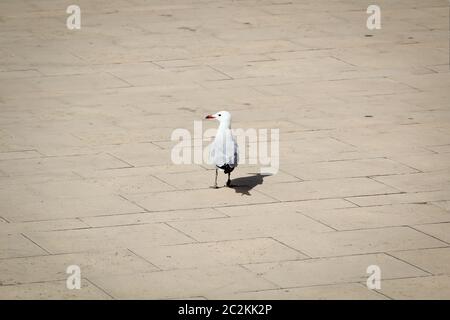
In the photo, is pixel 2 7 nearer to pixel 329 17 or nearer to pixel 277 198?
pixel 329 17

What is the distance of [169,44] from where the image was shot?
18.2m

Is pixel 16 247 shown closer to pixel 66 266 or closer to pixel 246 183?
pixel 66 266

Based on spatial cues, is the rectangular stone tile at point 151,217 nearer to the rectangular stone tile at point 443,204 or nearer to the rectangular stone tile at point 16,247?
the rectangular stone tile at point 16,247

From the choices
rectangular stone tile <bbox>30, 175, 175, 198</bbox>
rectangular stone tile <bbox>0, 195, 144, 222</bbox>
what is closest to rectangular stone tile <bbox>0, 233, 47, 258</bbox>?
rectangular stone tile <bbox>0, 195, 144, 222</bbox>

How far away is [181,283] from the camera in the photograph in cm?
968

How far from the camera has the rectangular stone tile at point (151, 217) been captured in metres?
11.2

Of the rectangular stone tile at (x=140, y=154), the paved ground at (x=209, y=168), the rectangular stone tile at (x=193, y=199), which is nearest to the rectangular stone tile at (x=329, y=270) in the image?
the paved ground at (x=209, y=168)

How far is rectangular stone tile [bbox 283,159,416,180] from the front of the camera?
12516 millimetres

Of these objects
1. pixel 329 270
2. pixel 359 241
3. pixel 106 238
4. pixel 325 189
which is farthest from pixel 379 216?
pixel 106 238

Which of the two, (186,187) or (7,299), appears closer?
(7,299)

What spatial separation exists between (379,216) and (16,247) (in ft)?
12.7

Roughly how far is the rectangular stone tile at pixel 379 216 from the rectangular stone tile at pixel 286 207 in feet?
0.36
